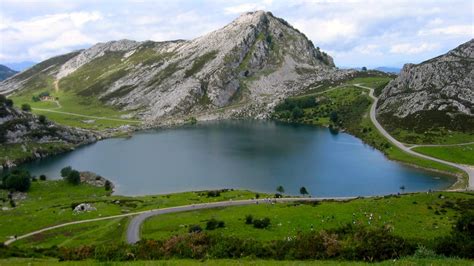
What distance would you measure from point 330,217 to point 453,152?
93770mm

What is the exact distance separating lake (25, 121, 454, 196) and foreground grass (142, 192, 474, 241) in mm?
30072

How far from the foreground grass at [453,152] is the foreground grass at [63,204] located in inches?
3044

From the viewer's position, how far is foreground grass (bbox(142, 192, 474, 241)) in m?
64.9

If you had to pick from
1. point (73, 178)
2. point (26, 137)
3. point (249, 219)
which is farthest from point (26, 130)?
point (249, 219)

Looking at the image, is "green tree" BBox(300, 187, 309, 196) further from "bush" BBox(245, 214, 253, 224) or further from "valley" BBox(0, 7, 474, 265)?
"bush" BBox(245, 214, 253, 224)

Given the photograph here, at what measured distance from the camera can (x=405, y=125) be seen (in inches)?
7042

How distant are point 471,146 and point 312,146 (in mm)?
55605

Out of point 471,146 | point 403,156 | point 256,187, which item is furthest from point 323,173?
point 471,146

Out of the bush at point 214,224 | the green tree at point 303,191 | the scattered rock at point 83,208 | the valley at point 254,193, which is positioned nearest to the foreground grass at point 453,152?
the valley at point 254,193

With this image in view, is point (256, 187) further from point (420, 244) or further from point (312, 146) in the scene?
point (420, 244)

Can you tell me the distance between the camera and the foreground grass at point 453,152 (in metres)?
139

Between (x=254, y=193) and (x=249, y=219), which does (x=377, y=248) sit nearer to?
(x=249, y=219)

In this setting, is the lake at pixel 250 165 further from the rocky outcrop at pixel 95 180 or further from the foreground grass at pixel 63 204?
the foreground grass at pixel 63 204

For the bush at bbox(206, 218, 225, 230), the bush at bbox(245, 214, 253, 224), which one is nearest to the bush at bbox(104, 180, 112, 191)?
the bush at bbox(206, 218, 225, 230)
